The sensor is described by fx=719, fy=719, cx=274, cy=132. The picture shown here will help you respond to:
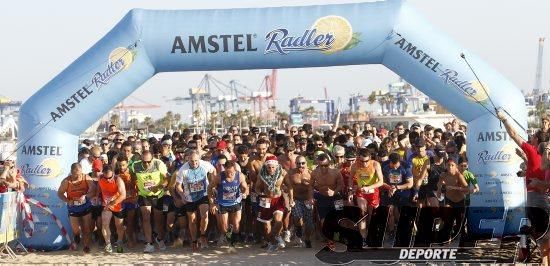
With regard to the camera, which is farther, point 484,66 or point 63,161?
point 63,161

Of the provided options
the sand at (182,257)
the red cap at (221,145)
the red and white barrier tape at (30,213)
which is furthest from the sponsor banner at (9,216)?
the red cap at (221,145)

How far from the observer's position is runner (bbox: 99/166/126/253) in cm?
1002

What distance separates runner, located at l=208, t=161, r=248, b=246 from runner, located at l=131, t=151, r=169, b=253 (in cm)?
74

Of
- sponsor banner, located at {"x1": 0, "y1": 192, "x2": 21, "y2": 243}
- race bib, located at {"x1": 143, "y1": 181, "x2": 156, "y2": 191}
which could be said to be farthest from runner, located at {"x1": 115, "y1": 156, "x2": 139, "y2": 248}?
sponsor banner, located at {"x1": 0, "y1": 192, "x2": 21, "y2": 243}

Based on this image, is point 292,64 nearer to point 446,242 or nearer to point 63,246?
point 446,242

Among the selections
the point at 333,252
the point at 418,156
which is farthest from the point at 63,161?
the point at 418,156

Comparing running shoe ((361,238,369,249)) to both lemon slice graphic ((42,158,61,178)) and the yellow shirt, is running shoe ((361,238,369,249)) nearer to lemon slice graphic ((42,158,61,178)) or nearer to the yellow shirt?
the yellow shirt

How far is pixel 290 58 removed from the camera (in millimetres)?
9742

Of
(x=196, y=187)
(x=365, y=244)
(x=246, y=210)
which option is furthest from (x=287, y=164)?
(x=365, y=244)

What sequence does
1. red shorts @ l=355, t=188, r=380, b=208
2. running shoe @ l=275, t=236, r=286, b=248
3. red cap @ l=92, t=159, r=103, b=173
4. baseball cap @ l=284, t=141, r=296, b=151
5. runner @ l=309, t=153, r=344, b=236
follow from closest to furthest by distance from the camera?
1. red shorts @ l=355, t=188, r=380, b=208
2. runner @ l=309, t=153, r=344, b=236
3. running shoe @ l=275, t=236, r=286, b=248
4. baseball cap @ l=284, t=141, r=296, b=151
5. red cap @ l=92, t=159, r=103, b=173

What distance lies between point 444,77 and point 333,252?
8.92ft

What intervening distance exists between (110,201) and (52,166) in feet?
3.22

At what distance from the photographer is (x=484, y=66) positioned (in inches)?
375

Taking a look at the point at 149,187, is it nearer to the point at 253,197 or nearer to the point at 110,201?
the point at 110,201
